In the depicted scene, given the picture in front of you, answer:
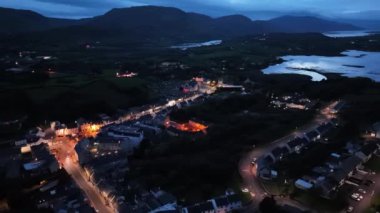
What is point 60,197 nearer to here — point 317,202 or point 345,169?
point 317,202

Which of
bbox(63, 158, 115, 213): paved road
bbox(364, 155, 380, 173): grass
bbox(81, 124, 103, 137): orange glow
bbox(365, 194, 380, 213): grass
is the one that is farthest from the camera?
bbox(81, 124, 103, 137): orange glow

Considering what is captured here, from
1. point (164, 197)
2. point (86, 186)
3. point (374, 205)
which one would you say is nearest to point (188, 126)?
point (86, 186)

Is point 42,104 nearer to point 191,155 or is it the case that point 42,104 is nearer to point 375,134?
point 191,155

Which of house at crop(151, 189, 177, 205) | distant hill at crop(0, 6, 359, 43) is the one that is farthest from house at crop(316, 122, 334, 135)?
distant hill at crop(0, 6, 359, 43)

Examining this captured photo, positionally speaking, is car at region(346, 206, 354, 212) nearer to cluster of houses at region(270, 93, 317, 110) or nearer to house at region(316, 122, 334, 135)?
house at region(316, 122, 334, 135)

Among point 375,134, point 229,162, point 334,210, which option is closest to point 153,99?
point 229,162

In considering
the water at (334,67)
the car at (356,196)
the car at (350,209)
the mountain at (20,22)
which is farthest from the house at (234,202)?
the mountain at (20,22)
